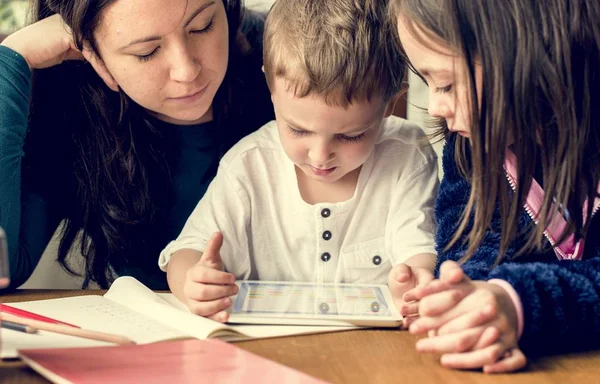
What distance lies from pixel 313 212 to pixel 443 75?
16.9 inches

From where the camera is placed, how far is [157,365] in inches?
32.5

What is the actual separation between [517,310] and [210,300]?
0.38 meters

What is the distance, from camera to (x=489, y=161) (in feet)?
3.18

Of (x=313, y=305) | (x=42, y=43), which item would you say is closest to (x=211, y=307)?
(x=313, y=305)

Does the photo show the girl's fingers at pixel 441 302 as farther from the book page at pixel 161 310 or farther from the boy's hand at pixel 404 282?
the book page at pixel 161 310

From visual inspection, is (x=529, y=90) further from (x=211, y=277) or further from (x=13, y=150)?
(x=13, y=150)

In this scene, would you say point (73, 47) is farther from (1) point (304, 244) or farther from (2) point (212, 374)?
(2) point (212, 374)

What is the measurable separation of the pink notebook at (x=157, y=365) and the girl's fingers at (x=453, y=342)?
0.48 feet

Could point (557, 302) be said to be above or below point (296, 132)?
below

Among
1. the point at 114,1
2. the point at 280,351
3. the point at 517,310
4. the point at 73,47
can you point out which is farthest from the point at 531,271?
the point at 73,47

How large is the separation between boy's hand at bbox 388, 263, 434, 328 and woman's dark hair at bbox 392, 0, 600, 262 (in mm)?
92

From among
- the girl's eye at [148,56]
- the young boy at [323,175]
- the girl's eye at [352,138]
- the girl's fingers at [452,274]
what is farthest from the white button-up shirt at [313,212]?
the girl's fingers at [452,274]

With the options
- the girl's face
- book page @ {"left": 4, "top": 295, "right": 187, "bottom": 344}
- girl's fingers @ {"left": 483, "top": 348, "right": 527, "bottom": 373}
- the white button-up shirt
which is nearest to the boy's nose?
the white button-up shirt

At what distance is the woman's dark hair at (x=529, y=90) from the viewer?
0.93m
